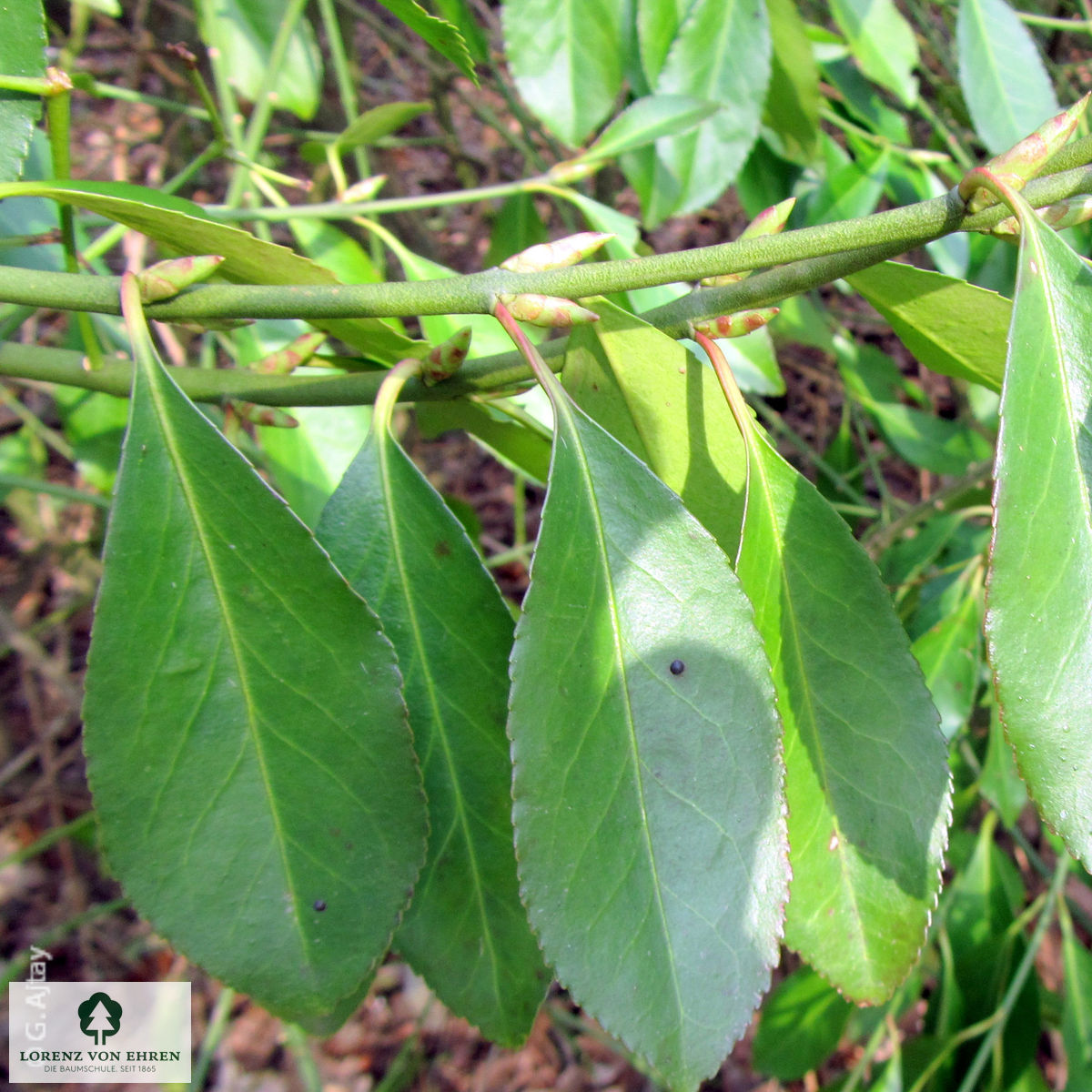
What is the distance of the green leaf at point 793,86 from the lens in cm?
124

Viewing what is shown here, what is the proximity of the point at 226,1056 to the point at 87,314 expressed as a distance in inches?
85.7

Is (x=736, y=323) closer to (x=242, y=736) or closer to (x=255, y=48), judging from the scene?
(x=242, y=736)

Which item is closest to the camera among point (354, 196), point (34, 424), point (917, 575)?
point (354, 196)

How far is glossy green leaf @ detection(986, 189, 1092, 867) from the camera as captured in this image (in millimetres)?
460

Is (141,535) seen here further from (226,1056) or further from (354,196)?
(226,1056)

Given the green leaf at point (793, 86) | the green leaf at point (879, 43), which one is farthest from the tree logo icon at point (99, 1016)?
the green leaf at point (879, 43)

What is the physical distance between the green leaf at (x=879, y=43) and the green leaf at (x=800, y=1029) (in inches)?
61.3

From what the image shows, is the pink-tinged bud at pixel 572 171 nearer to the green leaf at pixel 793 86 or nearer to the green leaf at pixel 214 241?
the green leaf at pixel 793 86

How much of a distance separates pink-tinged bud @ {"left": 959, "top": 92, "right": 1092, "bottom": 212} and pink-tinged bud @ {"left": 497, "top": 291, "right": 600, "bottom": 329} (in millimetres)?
231

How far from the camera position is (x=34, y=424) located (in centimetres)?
184

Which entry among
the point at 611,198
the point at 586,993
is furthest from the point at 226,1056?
the point at 611,198

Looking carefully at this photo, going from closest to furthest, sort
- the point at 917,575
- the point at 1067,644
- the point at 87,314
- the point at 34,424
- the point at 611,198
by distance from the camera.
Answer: the point at 1067,644, the point at 87,314, the point at 917,575, the point at 34,424, the point at 611,198

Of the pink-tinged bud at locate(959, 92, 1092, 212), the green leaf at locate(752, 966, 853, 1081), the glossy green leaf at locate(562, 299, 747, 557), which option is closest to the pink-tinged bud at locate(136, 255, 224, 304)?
the glossy green leaf at locate(562, 299, 747, 557)

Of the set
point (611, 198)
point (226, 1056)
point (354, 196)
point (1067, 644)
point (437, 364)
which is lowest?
point (226, 1056)
